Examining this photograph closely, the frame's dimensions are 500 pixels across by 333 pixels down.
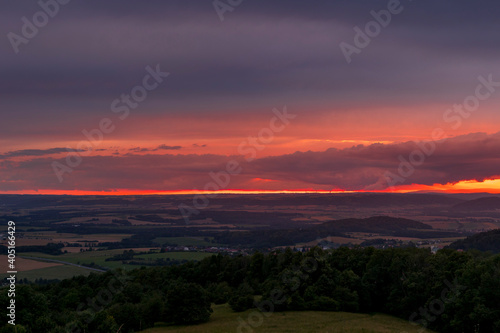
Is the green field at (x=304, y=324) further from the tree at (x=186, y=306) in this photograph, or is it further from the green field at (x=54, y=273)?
the green field at (x=54, y=273)

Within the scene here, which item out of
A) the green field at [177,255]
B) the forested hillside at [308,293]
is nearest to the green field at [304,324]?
the forested hillside at [308,293]

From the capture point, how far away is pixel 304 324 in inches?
2087

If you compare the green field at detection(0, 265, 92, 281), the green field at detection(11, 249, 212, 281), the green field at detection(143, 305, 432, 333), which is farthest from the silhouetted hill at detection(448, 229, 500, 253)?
the green field at detection(0, 265, 92, 281)

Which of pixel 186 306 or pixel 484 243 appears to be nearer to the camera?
pixel 186 306

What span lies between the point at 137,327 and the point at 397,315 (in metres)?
33.5

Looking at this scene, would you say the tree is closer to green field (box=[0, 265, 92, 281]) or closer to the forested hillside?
the forested hillside

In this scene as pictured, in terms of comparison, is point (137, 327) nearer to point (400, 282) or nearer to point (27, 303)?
point (27, 303)

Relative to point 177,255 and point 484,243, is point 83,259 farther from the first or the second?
point 484,243

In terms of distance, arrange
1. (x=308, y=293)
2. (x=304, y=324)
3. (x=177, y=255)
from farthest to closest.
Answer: (x=177, y=255) < (x=308, y=293) < (x=304, y=324)

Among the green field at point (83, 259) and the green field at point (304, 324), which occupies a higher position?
the green field at point (304, 324)

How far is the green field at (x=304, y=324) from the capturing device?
166ft

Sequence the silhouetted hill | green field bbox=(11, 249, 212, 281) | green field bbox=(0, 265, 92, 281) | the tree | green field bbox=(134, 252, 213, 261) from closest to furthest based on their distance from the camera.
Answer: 1. the tree
2. green field bbox=(0, 265, 92, 281)
3. green field bbox=(11, 249, 212, 281)
4. the silhouetted hill
5. green field bbox=(134, 252, 213, 261)

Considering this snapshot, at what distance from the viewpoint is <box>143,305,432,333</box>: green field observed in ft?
166

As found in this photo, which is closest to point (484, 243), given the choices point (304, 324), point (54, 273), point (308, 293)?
point (308, 293)
